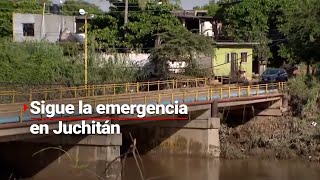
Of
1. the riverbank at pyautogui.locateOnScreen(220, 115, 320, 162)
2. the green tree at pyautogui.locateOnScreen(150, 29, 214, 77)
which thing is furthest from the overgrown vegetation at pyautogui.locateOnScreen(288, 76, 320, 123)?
the green tree at pyautogui.locateOnScreen(150, 29, 214, 77)

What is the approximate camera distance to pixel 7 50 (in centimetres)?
3753

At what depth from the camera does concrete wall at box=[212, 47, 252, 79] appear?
158ft

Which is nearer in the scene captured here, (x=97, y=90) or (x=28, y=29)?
(x=97, y=90)

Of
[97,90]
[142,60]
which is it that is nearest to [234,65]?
[142,60]

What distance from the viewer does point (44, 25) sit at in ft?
169

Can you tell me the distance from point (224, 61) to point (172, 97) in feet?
73.3

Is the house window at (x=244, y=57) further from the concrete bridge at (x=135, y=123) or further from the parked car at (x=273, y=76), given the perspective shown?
the concrete bridge at (x=135, y=123)

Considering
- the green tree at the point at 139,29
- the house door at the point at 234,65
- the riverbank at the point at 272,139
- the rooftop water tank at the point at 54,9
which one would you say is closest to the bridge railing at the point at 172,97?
the riverbank at the point at 272,139

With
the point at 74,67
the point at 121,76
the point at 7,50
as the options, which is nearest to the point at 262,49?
the point at 121,76

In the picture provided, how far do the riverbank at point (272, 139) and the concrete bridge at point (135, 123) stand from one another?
1053mm

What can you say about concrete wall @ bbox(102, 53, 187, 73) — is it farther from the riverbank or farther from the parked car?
the riverbank

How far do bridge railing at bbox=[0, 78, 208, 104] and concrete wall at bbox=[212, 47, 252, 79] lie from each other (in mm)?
5953

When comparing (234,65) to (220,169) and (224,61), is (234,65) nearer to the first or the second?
(224,61)

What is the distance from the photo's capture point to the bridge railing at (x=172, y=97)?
21578 millimetres
